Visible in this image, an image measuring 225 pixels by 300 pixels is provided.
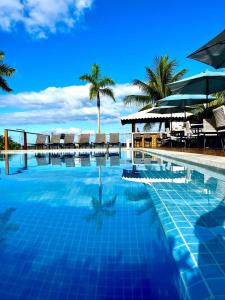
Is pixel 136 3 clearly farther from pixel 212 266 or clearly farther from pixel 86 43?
pixel 212 266

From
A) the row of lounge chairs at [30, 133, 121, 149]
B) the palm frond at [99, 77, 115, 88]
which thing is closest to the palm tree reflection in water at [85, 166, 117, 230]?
the row of lounge chairs at [30, 133, 121, 149]

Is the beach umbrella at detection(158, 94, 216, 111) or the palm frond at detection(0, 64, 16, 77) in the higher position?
the palm frond at detection(0, 64, 16, 77)

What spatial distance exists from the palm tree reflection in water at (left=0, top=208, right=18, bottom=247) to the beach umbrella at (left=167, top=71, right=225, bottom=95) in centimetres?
653

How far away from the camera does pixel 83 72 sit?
24.1 m

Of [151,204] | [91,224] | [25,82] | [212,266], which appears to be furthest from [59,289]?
[25,82]

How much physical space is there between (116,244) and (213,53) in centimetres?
425

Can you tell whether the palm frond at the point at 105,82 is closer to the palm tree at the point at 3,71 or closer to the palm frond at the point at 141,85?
the palm frond at the point at 141,85

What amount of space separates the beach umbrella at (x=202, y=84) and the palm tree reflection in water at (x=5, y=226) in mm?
6529

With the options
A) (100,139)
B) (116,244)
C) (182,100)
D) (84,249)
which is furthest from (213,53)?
(100,139)

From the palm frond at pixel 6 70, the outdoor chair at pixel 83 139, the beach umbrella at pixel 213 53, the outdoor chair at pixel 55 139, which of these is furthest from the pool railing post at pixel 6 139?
the beach umbrella at pixel 213 53

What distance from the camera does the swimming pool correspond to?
5.22 feet

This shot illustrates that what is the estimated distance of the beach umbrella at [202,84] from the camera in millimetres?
8352

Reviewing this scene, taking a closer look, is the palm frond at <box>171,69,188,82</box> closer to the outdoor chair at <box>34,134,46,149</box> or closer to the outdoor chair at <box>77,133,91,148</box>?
the outdoor chair at <box>77,133,91,148</box>

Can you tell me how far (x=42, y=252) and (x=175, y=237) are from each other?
39.8 inches
